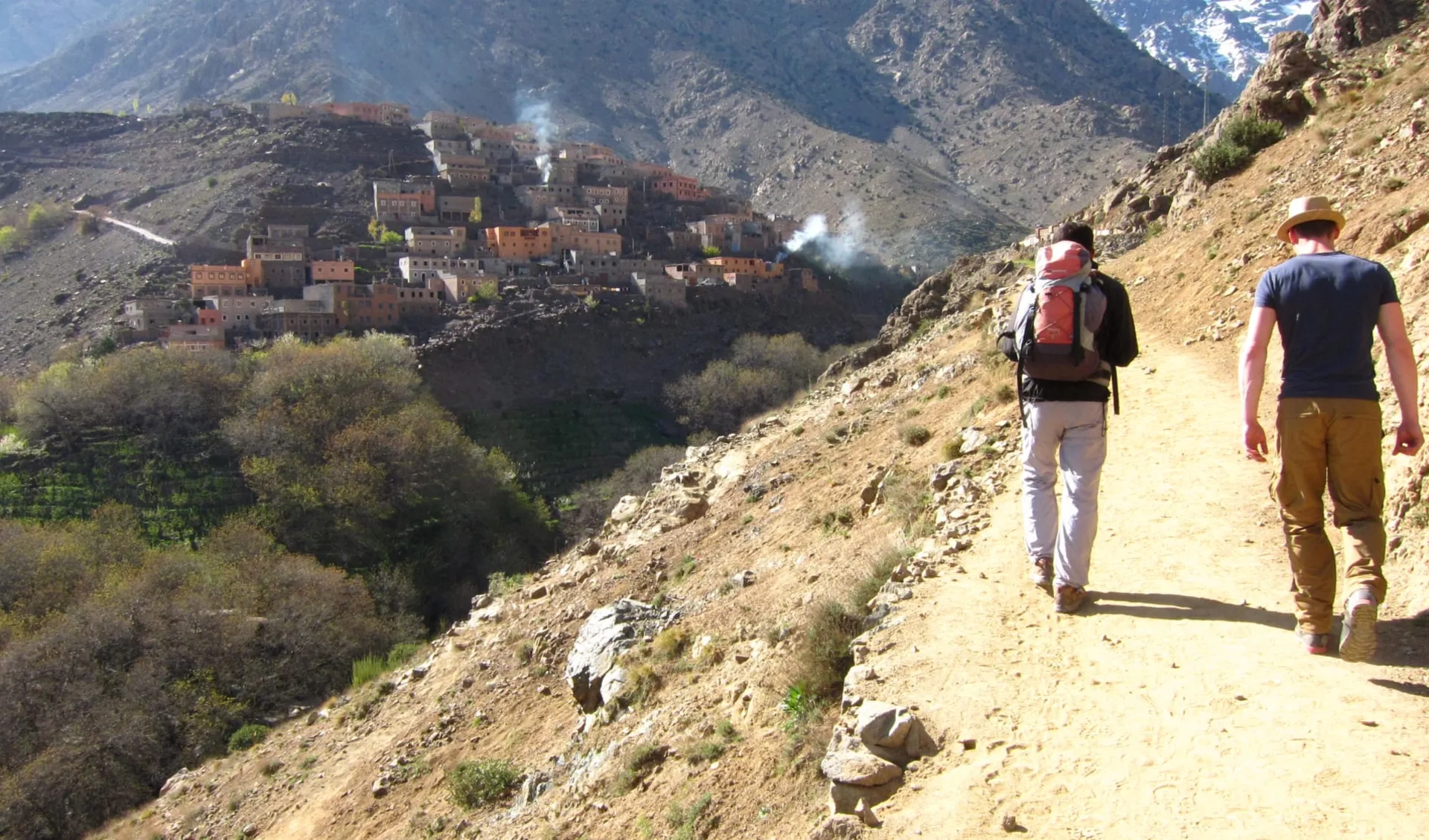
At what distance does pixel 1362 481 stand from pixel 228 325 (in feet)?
141

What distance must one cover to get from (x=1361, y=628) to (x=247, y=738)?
13046mm

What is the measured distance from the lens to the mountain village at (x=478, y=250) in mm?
41969

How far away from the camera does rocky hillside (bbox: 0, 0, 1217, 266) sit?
82438 millimetres

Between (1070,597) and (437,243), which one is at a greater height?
(1070,597)

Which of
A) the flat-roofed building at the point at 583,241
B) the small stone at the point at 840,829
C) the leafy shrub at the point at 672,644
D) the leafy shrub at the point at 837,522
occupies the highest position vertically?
the small stone at the point at 840,829

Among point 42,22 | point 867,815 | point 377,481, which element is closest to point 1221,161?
point 867,815

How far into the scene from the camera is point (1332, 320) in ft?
13.5

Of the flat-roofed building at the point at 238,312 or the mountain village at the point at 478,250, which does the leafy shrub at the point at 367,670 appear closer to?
the mountain village at the point at 478,250

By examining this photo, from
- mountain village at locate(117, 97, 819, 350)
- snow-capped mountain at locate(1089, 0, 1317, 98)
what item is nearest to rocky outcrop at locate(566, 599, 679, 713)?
mountain village at locate(117, 97, 819, 350)

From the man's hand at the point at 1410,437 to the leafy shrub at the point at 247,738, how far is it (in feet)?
40.6

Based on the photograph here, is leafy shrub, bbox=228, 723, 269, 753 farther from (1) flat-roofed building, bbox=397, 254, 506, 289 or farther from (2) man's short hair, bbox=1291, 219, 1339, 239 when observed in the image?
(1) flat-roofed building, bbox=397, 254, 506, 289

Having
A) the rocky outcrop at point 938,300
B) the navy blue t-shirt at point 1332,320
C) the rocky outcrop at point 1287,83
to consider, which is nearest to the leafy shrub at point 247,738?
the rocky outcrop at point 938,300

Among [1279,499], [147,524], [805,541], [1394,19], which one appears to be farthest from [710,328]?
[1279,499]

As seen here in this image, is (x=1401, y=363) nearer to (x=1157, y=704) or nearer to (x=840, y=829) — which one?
(x=1157, y=704)
